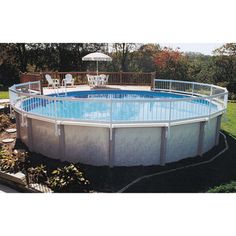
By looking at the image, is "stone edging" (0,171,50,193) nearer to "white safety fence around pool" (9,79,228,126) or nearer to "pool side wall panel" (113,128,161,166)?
"white safety fence around pool" (9,79,228,126)

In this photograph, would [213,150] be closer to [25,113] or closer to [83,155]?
[83,155]

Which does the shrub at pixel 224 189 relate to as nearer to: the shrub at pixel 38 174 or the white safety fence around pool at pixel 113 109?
the white safety fence around pool at pixel 113 109

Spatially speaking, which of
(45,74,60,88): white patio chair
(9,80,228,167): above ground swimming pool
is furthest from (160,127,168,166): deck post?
(45,74,60,88): white patio chair

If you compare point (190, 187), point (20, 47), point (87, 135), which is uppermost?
point (20, 47)

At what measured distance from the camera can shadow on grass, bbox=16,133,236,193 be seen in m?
8.07

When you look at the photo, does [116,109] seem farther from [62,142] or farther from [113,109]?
[62,142]

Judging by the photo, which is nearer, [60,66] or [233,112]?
[233,112]

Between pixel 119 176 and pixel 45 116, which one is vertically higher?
pixel 45 116

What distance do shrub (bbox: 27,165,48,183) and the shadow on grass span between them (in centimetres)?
46

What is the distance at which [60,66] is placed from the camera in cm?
2919

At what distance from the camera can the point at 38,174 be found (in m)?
8.35

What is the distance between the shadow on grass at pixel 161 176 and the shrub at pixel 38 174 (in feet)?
1.50

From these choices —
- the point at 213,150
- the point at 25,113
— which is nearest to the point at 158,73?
the point at 213,150

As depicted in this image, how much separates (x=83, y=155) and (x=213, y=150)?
506 cm
